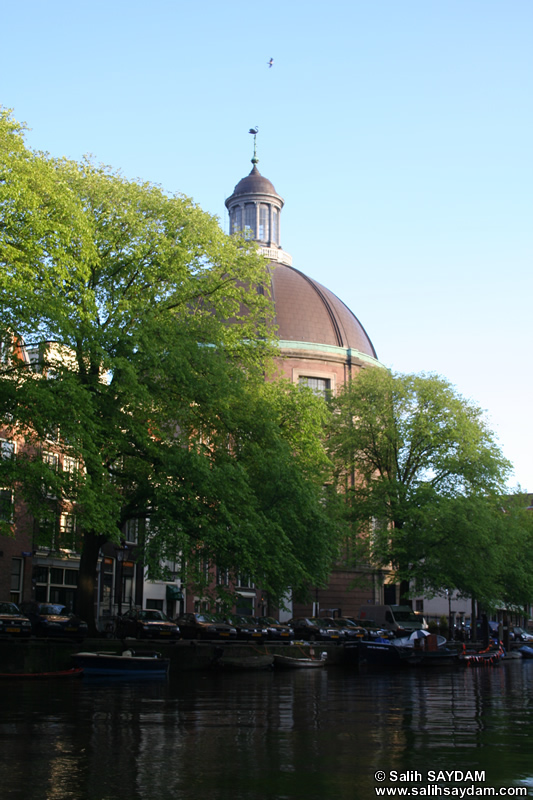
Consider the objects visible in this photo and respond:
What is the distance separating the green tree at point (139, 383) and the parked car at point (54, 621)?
0.67 meters

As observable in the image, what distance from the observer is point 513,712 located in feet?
68.9

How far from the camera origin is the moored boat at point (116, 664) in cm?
2809

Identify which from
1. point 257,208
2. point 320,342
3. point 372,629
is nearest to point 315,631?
point 372,629

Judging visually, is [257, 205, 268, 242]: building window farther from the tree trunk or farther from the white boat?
the tree trunk

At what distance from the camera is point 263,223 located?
97.2 meters

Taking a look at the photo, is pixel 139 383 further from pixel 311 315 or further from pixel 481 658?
pixel 311 315

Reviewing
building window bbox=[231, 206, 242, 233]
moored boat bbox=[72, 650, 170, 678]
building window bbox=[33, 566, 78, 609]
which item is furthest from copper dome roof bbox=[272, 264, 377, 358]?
moored boat bbox=[72, 650, 170, 678]

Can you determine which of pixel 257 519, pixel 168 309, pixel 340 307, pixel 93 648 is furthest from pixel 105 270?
pixel 340 307

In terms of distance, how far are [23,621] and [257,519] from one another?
34.6 feet

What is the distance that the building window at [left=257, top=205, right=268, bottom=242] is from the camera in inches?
3784

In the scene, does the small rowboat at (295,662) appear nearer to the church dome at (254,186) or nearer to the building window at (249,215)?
the building window at (249,215)

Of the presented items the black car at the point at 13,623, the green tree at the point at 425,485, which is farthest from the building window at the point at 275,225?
the black car at the point at 13,623

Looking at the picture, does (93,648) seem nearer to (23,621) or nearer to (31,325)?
(23,621)

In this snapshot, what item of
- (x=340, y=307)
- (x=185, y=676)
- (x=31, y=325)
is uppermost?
(x=340, y=307)
